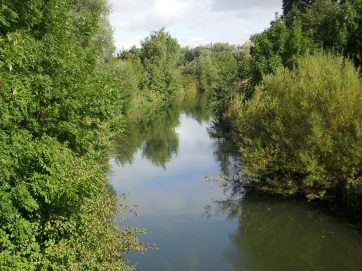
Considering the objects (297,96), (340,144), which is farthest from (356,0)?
(340,144)

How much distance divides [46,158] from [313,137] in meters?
12.5

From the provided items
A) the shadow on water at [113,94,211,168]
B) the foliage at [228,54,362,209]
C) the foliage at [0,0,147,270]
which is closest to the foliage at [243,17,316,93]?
the foliage at [228,54,362,209]

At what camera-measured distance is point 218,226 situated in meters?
18.5

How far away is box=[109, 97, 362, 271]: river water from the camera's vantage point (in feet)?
49.2

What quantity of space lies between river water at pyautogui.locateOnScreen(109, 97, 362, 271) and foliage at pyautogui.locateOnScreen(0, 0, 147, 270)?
559 cm

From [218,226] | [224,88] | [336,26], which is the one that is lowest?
[218,226]

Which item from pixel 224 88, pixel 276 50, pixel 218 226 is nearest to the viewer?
pixel 218 226

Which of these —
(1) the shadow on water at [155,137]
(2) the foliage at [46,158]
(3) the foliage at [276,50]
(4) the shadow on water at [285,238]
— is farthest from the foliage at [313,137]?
(1) the shadow on water at [155,137]

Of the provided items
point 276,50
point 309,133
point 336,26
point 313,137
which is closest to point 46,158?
point 313,137

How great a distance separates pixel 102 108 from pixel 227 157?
19165mm

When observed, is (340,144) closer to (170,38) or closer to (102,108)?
(102,108)

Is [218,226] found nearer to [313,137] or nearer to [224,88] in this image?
Result: [313,137]

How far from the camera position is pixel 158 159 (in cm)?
3192

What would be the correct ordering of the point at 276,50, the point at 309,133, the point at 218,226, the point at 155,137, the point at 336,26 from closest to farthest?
the point at 309,133 < the point at 218,226 < the point at 336,26 < the point at 276,50 < the point at 155,137
